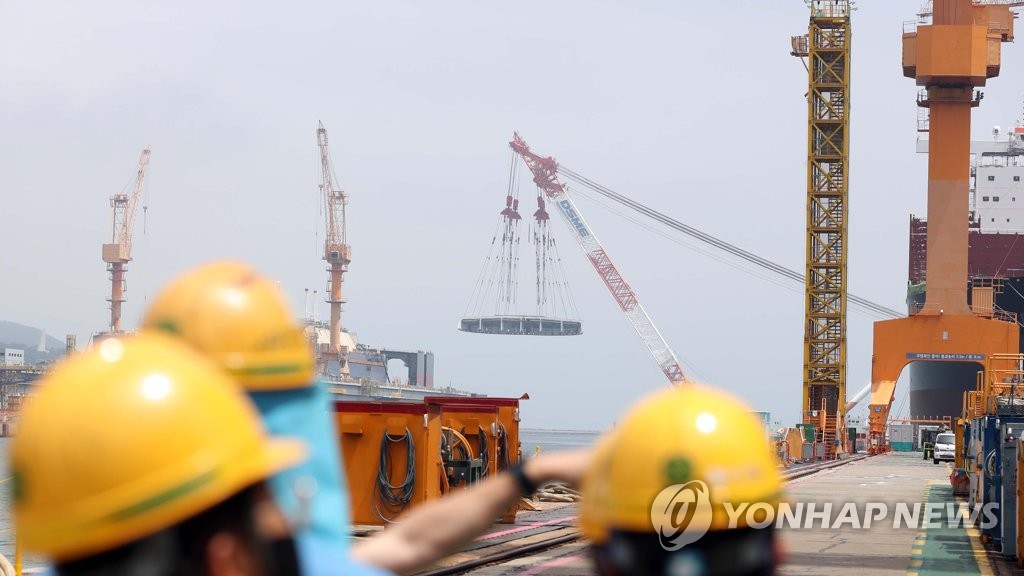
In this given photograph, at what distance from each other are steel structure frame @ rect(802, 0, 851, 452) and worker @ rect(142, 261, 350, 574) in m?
68.0

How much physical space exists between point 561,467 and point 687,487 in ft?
1.22

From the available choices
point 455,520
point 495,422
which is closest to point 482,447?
point 495,422

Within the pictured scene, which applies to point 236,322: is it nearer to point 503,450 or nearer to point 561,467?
point 561,467

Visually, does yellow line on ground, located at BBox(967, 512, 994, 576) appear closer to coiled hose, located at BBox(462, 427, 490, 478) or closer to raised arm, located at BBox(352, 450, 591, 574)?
coiled hose, located at BBox(462, 427, 490, 478)

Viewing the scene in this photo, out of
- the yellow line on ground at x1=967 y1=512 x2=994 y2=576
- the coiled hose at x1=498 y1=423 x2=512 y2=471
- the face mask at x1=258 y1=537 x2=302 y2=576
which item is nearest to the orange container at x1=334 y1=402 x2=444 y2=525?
the coiled hose at x1=498 y1=423 x2=512 y2=471

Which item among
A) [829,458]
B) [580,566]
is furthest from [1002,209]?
[580,566]

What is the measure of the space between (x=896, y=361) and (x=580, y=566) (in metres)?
55.4

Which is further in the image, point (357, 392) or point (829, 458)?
point (357, 392)

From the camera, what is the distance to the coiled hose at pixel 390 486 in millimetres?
18906

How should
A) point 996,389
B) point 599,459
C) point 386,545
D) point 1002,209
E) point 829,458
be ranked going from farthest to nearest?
point 1002,209, point 829,458, point 996,389, point 386,545, point 599,459

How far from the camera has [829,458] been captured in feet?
211

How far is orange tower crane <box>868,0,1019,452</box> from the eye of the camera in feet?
214

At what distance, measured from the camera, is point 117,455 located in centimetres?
161

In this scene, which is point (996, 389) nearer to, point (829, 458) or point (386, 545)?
point (386, 545)
